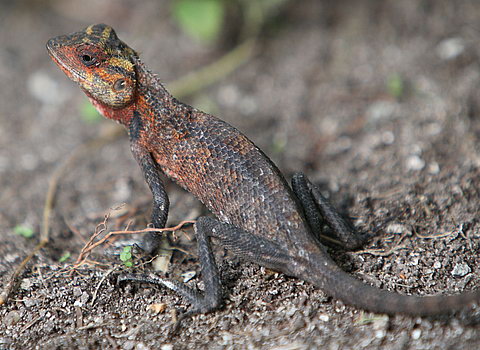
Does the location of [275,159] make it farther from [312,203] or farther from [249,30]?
[249,30]

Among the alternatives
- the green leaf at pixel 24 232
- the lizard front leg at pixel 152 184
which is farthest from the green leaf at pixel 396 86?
the green leaf at pixel 24 232

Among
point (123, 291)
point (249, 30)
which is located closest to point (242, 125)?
point (249, 30)

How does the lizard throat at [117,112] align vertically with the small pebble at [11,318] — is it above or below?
above

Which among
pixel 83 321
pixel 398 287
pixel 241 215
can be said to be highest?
pixel 241 215

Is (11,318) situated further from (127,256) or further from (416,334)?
(416,334)

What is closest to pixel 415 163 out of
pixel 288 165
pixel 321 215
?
pixel 288 165

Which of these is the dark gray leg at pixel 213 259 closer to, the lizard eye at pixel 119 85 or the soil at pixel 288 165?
the soil at pixel 288 165

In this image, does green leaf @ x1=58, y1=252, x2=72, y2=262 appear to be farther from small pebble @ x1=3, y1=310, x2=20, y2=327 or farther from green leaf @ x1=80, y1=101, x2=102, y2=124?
green leaf @ x1=80, y1=101, x2=102, y2=124
